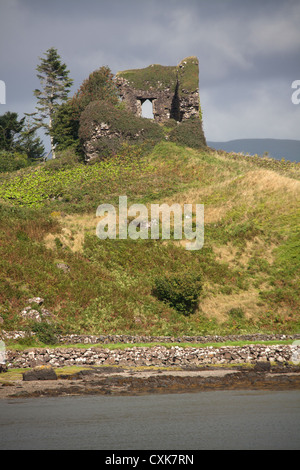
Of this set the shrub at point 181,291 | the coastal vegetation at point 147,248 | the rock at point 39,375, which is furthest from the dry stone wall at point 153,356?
the shrub at point 181,291

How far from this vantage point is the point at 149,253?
38.3m

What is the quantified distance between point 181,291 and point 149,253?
23.1 feet

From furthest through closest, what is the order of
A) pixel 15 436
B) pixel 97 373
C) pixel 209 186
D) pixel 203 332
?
pixel 209 186, pixel 203 332, pixel 97 373, pixel 15 436

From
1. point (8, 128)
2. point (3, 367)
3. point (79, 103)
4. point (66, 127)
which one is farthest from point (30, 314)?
point (8, 128)

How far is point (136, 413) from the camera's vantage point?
12.8 meters

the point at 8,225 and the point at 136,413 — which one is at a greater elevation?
the point at 8,225

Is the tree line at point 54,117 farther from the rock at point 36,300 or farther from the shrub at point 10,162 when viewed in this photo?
the rock at point 36,300

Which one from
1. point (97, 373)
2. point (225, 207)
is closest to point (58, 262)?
point (97, 373)

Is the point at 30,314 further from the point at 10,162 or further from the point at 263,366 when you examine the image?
the point at 10,162

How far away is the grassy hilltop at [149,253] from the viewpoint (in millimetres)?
30234

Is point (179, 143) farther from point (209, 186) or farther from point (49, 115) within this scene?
point (49, 115)

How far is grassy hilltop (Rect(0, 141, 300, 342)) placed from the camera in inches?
1190

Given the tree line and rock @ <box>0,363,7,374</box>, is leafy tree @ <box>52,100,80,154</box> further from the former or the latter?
rock @ <box>0,363,7,374</box>
